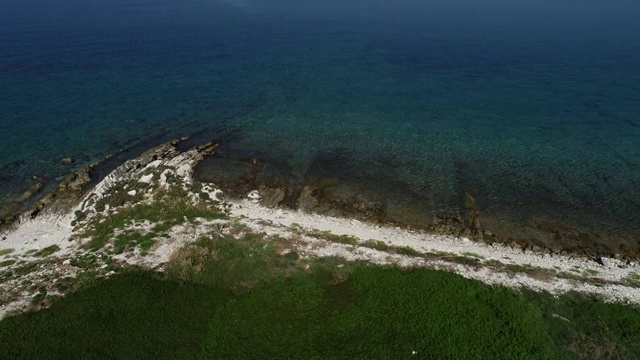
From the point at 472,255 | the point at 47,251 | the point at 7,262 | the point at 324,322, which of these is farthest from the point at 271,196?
the point at 7,262

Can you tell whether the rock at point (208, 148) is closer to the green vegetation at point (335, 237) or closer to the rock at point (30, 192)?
the rock at point (30, 192)

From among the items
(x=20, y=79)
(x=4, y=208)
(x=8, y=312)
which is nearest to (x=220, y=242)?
(x=8, y=312)

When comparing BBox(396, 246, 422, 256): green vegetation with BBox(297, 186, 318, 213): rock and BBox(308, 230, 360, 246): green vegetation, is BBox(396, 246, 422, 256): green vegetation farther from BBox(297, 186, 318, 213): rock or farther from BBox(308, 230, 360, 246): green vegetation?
BBox(297, 186, 318, 213): rock

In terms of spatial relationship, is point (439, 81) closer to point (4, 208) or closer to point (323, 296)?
point (323, 296)

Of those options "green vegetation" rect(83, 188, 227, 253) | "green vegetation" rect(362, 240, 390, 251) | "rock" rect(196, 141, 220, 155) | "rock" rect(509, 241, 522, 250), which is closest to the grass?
"green vegetation" rect(362, 240, 390, 251)

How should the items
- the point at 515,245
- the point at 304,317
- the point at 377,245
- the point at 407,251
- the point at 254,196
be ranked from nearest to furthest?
the point at 304,317
the point at 407,251
the point at 377,245
the point at 515,245
the point at 254,196

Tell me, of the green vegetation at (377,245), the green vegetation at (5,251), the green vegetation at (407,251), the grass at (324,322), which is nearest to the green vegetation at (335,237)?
the green vegetation at (377,245)

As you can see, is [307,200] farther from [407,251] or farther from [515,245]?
[515,245]
